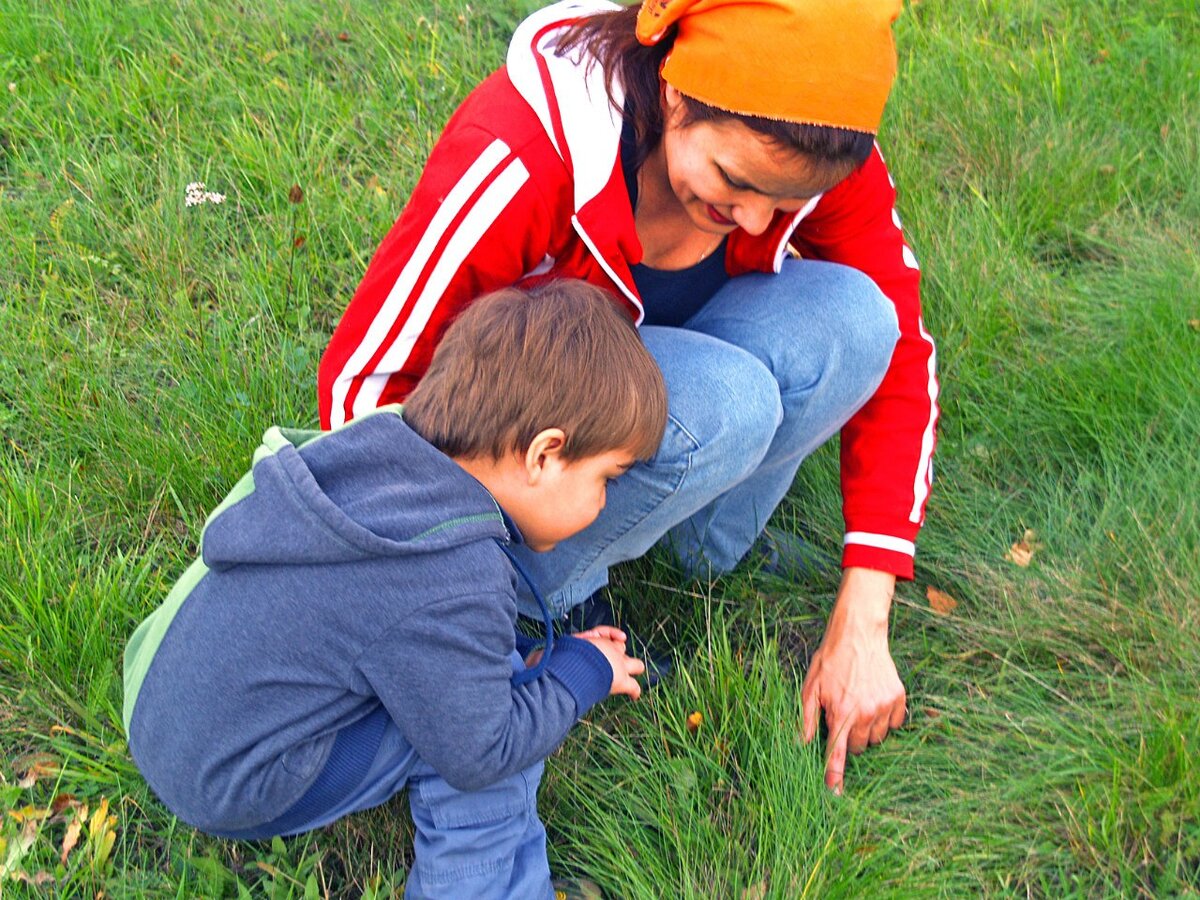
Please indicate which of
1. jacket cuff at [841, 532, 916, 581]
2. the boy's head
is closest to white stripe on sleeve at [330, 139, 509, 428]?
the boy's head

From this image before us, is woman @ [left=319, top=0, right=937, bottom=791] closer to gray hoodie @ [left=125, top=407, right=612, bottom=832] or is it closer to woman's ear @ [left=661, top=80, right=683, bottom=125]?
woman's ear @ [left=661, top=80, right=683, bottom=125]

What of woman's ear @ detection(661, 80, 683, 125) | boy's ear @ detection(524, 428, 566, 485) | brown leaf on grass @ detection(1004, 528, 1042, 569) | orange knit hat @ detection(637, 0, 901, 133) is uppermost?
orange knit hat @ detection(637, 0, 901, 133)

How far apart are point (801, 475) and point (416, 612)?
1290 millimetres

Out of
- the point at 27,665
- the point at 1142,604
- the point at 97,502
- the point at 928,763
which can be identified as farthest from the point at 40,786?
the point at 1142,604

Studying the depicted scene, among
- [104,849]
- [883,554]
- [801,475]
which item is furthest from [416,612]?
[801,475]

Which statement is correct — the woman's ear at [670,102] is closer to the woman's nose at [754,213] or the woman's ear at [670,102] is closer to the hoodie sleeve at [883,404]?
the woman's nose at [754,213]

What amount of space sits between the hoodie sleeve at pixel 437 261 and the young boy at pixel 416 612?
132mm

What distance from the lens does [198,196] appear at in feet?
9.87

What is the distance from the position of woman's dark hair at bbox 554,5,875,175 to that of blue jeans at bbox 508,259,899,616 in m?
0.35

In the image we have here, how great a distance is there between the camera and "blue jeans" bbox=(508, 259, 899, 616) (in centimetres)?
189

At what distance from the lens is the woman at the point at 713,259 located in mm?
1681

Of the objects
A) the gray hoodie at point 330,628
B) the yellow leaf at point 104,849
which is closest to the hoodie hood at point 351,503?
the gray hoodie at point 330,628

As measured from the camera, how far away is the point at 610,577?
7.75 ft

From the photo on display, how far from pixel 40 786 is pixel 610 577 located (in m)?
1.12
